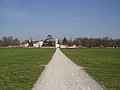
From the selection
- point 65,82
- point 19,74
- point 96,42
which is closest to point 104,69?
point 19,74

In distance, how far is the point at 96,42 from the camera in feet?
614

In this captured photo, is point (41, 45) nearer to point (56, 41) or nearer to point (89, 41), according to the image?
point (56, 41)

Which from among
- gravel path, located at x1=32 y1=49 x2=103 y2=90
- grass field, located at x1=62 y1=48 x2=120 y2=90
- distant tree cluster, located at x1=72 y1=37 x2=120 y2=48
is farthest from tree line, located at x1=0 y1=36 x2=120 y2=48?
gravel path, located at x1=32 y1=49 x2=103 y2=90

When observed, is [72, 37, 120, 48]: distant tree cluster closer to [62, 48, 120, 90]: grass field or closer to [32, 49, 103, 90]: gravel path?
[62, 48, 120, 90]: grass field

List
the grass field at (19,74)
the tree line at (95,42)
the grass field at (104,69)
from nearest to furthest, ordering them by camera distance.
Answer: the grass field at (19,74) < the grass field at (104,69) < the tree line at (95,42)

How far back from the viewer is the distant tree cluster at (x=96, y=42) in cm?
18449

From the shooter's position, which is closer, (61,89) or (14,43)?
(61,89)

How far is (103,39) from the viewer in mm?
192750

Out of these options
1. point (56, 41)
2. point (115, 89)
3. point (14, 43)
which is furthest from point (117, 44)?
point (115, 89)

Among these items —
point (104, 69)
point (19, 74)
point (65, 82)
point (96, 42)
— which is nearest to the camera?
point (65, 82)

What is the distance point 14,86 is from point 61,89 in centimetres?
239

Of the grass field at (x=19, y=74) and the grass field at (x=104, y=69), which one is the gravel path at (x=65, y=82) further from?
the grass field at (x=104, y=69)

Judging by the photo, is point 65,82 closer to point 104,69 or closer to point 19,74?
point 19,74

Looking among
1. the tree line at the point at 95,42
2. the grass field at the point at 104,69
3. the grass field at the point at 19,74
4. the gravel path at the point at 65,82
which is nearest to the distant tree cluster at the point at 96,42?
the tree line at the point at 95,42
